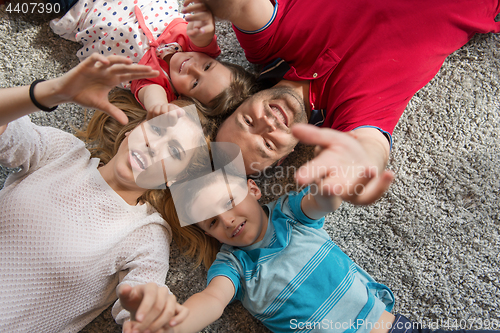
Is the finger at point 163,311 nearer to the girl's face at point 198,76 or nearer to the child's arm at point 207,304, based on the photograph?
the child's arm at point 207,304

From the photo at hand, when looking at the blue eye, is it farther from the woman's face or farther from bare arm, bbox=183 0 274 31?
bare arm, bbox=183 0 274 31

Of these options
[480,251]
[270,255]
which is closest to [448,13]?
[480,251]

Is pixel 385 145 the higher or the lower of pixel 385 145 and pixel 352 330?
the higher

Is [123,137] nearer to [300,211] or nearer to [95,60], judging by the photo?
[95,60]

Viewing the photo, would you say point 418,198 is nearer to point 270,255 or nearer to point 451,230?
point 451,230

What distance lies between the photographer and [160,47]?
0.90m

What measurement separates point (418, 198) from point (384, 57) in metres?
0.43

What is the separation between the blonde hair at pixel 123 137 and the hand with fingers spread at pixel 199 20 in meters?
0.18

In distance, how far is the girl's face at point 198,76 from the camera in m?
0.86

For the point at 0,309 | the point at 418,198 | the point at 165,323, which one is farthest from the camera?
the point at 418,198

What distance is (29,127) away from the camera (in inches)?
30.0

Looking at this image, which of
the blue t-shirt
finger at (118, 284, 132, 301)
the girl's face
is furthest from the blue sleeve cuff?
finger at (118, 284, 132, 301)

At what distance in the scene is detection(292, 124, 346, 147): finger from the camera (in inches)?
17.3

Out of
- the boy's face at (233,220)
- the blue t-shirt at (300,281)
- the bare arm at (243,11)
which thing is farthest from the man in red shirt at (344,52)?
the blue t-shirt at (300,281)
